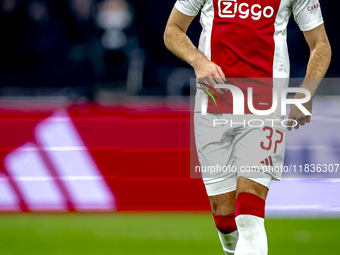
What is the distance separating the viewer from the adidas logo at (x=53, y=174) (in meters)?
3.16

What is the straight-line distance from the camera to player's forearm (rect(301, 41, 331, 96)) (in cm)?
151

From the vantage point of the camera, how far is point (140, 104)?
3381mm

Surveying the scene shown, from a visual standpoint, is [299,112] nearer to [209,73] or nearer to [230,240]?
[209,73]

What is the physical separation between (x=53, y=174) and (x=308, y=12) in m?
2.24

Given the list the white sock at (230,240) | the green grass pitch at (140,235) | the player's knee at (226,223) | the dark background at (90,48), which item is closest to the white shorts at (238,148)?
the player's knee at (226,223)

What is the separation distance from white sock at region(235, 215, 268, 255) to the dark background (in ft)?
7.99

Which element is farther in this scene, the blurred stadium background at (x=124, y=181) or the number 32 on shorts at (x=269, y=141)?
the blurred stadium background at (x=124, y=181)

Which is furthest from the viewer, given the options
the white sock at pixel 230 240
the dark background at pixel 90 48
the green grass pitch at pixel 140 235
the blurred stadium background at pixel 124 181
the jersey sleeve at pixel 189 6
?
the dark background at pixel 90 48

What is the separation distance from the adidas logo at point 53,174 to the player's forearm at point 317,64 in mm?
1965

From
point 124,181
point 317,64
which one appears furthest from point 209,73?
point 124,181

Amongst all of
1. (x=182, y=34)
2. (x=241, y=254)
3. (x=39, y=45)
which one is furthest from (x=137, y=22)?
(x=241, y=254)

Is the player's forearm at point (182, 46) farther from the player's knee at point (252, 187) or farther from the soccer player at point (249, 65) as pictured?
the player's knee at point (252, 187)

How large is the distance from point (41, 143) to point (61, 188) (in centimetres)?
36

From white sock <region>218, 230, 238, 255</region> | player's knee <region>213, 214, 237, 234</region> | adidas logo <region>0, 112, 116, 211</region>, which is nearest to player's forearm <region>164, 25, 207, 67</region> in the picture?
player's knee <region>213, 214, 237, 234</region>
